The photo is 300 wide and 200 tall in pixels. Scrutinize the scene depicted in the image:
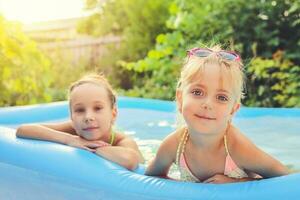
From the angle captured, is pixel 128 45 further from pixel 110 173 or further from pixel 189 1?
pixel 110 173

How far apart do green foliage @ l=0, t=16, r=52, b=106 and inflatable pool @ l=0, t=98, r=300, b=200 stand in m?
2.88

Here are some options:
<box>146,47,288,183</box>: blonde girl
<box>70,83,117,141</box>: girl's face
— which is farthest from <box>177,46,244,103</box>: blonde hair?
<box>70,83,117,141</box>: girl's face

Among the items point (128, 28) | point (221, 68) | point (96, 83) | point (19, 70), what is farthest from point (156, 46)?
point (221, 68)

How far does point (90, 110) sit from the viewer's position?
2.68 metres

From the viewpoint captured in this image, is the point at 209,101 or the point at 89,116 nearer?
the point at 209,101

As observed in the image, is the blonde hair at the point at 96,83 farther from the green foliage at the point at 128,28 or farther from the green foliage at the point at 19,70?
the green foliage at the point at 128,28

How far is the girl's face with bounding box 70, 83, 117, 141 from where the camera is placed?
2682 mm

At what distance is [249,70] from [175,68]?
1.22 metres

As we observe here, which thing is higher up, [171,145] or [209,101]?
[209,101]

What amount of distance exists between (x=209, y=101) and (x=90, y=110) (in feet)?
2.52

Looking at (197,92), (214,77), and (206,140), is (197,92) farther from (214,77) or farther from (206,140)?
(206,140)

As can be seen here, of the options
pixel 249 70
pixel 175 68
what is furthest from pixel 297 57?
pixel 175 68

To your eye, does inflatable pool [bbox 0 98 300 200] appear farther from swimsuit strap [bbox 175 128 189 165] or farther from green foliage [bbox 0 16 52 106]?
green foliage [bbox 0 16 52 106]

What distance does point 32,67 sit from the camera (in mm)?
6016
